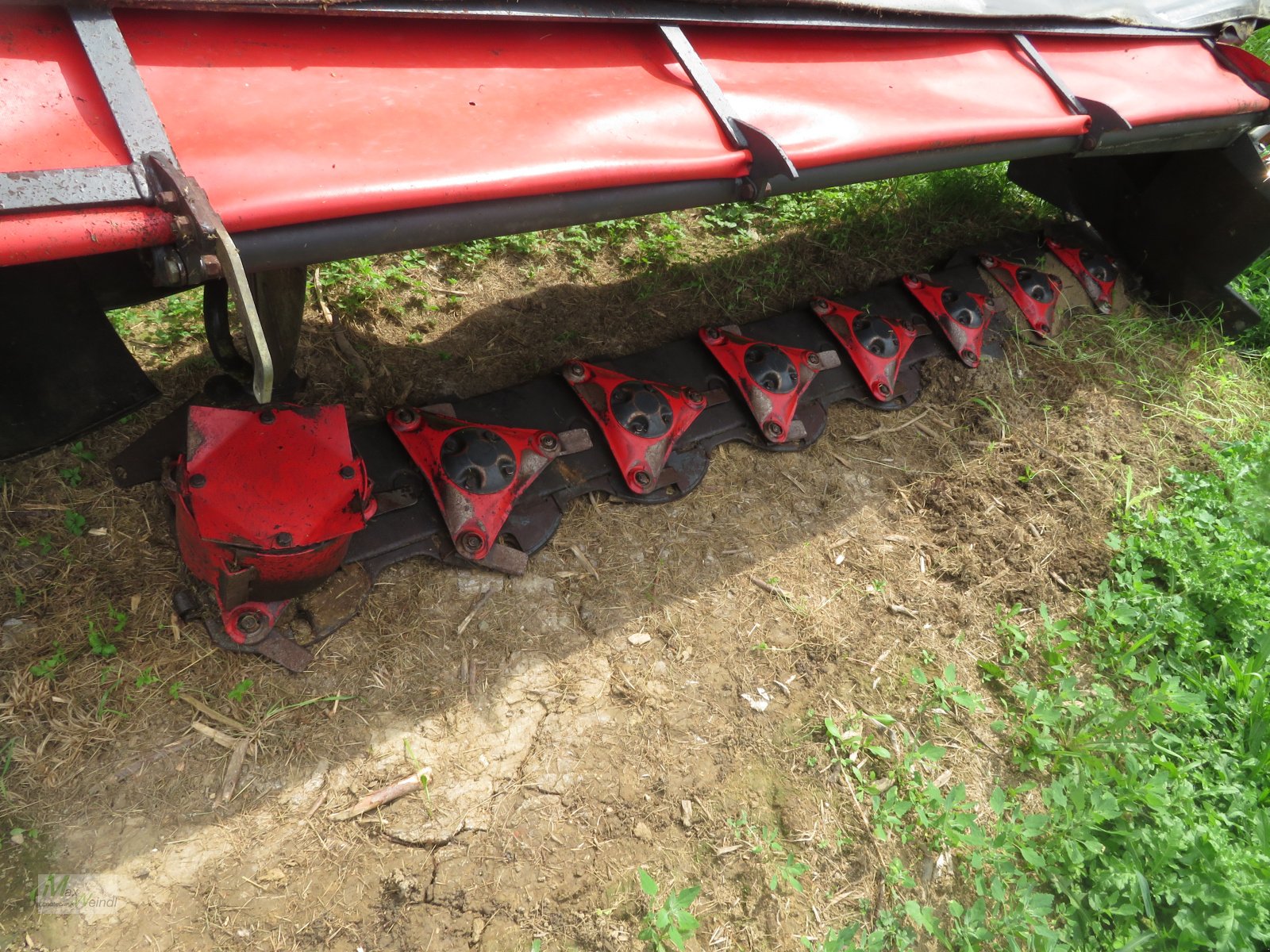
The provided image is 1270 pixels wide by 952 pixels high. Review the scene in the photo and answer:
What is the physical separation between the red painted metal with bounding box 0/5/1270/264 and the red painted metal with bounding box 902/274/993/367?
3.34 feet

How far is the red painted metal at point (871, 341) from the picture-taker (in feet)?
9.81

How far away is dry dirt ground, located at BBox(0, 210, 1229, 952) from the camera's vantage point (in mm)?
1741

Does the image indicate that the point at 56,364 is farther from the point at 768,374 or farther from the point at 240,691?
the point at 768,374

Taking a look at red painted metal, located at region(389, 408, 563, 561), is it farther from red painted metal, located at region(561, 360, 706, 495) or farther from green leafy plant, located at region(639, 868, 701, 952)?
green leafy plant, located at region(639, 868, 701, 952)

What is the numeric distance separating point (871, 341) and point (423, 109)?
6.38ft

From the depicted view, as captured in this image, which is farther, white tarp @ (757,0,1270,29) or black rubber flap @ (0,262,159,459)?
white tarp @ (757,0,1270,29)

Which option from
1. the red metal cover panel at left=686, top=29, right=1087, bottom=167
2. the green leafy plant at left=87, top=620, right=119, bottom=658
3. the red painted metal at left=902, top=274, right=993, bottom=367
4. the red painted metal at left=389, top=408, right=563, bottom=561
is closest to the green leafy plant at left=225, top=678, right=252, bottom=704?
the green leafy plant at left=87, top=620, right=119, bottom=658

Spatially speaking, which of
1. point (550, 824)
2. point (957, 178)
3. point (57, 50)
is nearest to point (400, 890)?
point (550, 824)

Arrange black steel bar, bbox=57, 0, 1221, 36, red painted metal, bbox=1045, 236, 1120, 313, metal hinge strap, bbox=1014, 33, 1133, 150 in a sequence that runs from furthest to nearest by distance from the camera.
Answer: red painted metal, bbox=1045, 236, 1120, 313 < metal hinge strap, bbox=1014, 33, 1133, 150 < black steel bar, bbox=57, 0, 1221, 36

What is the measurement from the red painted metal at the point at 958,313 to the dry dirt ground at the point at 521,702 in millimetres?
534

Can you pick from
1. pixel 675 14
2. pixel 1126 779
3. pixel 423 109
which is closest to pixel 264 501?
pixel 423 109

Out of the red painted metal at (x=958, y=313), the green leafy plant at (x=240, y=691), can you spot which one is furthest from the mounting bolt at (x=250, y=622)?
the red painted metal at (x=958, y=313)

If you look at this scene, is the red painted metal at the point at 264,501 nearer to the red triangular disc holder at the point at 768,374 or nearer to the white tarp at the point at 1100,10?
the red triangular disc holder at the point at 768,374

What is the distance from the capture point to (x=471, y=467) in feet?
7.26
